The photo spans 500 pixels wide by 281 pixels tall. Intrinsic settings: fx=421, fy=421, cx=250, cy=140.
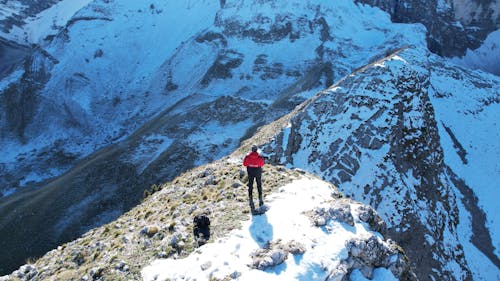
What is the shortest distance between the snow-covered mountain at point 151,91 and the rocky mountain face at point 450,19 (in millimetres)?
10241

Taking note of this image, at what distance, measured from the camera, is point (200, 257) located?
45.0ft

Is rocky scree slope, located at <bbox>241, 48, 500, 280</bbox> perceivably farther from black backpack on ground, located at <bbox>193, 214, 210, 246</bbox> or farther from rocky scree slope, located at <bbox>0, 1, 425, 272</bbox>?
rocky scree slope, located at <bbox>0, 1, 425, 272</bbox>

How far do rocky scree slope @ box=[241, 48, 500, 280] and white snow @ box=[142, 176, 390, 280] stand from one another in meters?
16.5

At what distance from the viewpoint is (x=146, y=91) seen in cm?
10738

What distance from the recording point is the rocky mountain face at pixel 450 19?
131 m

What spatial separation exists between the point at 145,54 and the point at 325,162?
9492 cm

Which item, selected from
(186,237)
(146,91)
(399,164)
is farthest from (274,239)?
(146,91)

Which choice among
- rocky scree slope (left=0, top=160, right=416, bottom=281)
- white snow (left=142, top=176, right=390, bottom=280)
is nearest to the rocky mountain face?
rocky scree slope (left=0, top=160, right=416, bottom=281)

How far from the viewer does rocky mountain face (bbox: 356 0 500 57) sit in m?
131

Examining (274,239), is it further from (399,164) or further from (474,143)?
(474,143)

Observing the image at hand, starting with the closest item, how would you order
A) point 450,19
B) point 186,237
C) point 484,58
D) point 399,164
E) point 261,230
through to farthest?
point 261,230 < point 186,237 < point 399,164 < point 484,58 < point 450,19

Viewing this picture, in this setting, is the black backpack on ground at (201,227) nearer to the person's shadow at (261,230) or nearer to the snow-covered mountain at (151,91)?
the person's shadow at (261,230)

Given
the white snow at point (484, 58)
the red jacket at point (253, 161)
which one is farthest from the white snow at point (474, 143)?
the white snow at point (484, 58)

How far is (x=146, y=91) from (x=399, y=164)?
8260 cm
